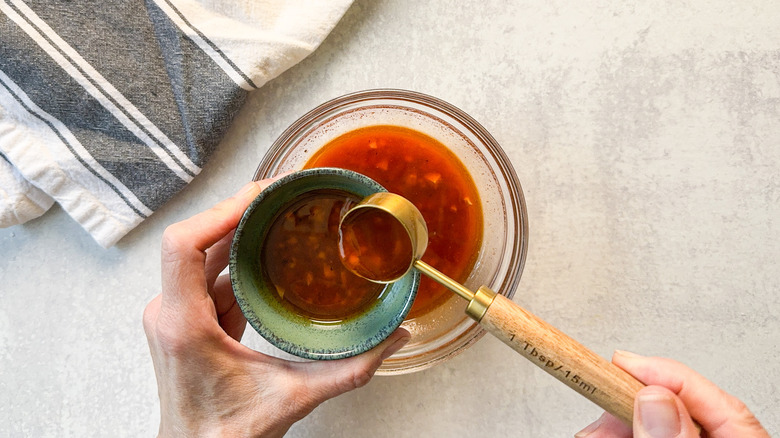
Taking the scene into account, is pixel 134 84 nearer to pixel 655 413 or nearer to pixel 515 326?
pixel 515 326

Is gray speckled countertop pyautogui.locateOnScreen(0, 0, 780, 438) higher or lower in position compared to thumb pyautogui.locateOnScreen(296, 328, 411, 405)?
higher

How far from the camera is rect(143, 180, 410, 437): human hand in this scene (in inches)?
38.5

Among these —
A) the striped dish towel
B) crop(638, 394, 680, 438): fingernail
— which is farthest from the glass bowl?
crop(638, 394, 680, 438): fingernail

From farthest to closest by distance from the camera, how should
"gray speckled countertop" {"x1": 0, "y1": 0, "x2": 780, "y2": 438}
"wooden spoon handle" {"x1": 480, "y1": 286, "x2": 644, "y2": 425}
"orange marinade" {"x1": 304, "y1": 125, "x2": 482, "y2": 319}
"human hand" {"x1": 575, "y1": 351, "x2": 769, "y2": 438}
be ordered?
"gray speckled countertop" {"x1": 0, "y1": 0, "x2": 780, "y2": 438}, "orange marinade" {"x1": 304, "y1": 125, "x2": 482, "y2": 319}, "human hand" {"x1": 575, "y1": 351, "x2": 769, "y2": 438}, "wooden spoon handle" {"x1": 480, "y1": 286, "x2": 644, "y2": 425}

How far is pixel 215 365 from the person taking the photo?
1.00 m

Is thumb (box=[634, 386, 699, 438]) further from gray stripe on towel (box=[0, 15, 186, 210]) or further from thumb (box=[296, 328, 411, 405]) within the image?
gray stripe on towel (box=[0, 15, 186, 210])

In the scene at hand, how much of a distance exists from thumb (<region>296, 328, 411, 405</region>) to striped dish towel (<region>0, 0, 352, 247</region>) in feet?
1.80

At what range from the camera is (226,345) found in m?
1.01

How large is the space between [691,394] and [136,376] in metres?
1.14

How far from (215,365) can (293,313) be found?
6.1 inches

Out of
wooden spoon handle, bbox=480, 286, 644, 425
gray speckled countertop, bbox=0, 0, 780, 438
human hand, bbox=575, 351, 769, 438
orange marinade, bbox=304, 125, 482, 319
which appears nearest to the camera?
wooden spoon handle, bbox=480, 286, 644, 425

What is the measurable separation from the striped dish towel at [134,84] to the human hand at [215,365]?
0.32 m

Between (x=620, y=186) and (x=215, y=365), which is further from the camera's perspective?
(x=620, y=186)

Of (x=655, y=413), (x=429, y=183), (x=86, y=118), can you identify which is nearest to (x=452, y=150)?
(x=429, y=183)
